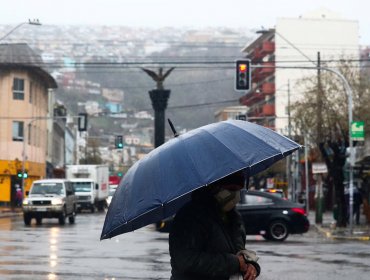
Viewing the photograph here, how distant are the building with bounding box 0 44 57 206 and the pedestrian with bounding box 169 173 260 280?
198ft

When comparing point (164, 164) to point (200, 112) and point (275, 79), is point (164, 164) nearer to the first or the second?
point (275, 79)

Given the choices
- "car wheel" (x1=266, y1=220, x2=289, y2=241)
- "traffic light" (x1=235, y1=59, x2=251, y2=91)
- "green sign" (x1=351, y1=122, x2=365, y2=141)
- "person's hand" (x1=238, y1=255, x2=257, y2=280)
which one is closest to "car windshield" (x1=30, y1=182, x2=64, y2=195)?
"traffic light" (x1=235, y1=59, x2=251, y2=91)

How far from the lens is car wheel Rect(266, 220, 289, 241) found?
85.2 ft

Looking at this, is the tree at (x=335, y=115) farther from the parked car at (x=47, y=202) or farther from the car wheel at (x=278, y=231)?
the parked car at (x=47, y=202)

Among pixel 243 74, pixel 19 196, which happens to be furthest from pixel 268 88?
pixel 243 74

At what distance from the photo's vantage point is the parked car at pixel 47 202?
3666 centimetres

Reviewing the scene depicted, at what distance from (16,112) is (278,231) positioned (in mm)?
46183

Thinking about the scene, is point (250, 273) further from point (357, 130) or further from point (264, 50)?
point (264, 50)

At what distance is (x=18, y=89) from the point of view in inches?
2749

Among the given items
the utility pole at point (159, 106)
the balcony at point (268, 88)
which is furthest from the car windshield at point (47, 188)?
the balcony at point (268, 88)

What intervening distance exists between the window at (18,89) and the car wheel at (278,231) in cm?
4667

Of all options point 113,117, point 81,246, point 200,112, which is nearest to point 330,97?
point 81,246

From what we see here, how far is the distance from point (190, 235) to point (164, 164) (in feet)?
1.98

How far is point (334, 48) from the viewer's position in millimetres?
99250
